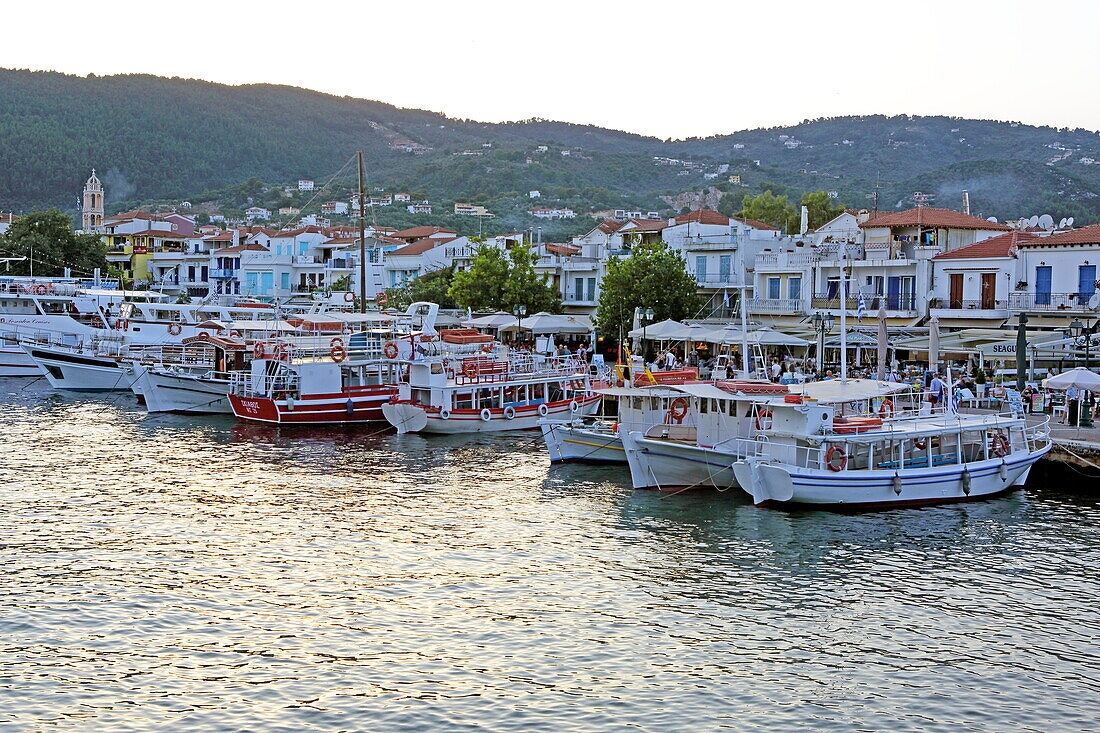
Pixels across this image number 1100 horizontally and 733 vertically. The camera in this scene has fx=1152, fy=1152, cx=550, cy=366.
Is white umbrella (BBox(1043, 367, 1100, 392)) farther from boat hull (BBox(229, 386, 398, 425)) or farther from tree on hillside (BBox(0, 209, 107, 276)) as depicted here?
tree on hillside (BBox(0, 209, 107, 276))

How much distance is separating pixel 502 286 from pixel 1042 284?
27944 mm

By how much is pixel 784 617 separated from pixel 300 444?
22.4 metres

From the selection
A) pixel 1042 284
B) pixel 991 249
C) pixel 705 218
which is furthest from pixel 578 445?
pixel 705 218

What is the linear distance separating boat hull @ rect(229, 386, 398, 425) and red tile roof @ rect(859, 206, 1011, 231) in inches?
970

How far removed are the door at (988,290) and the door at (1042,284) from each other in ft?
5.83

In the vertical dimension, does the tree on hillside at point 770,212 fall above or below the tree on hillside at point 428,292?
above

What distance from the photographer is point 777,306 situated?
55719 millimetres

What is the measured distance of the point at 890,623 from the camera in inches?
767

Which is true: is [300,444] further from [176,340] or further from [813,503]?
[176,340]

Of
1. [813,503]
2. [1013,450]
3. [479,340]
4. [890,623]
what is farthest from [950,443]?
[479,340]

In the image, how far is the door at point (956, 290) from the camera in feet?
161

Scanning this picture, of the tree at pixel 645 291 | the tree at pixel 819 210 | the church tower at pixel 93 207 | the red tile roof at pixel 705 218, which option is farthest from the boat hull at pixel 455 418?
the church tower at pixel 93 207

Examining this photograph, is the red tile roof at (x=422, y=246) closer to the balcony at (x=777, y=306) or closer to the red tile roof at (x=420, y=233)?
the red tile roof at (x=420, y=233)

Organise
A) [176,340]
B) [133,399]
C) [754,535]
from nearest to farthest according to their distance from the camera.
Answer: [754,535], [133,399], [176,340]
